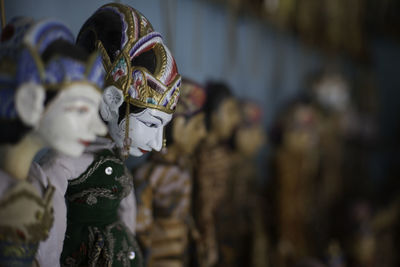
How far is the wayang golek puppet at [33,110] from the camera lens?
2.36 feet

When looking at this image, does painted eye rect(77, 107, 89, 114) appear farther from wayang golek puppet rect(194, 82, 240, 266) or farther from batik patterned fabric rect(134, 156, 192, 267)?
wayang golek puppet rect(194, 82, 240, 266)

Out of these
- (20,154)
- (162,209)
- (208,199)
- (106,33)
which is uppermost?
(106,33)

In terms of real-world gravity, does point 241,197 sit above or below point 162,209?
below

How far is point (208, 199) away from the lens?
5.71 ft

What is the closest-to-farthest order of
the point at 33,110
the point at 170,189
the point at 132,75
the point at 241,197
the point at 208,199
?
the point at 33,110 < the point at 132,75 < the point at 170,189 < the point at 208,199 < the point at 241,197

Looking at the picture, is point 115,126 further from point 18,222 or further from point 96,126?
point 18,222

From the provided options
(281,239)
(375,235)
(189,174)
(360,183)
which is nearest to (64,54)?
(189,174)

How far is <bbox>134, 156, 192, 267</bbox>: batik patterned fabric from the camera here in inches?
51.8

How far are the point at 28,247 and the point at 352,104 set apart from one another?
13.0 ft

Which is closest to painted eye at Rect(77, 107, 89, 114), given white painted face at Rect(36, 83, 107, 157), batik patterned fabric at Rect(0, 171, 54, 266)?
white painted face at Rect(36, 83, 107, 157)

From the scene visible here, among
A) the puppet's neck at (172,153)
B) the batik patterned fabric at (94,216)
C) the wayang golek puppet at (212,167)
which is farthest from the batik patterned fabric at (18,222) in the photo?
the wayang golek puppet at (212,167)

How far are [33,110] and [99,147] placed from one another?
13.4 inches

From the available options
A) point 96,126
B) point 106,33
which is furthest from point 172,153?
point 96,126

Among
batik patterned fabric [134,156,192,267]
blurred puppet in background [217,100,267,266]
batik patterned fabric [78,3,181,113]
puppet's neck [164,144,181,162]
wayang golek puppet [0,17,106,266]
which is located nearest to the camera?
wayang golek puppet [0,17,106,266]
